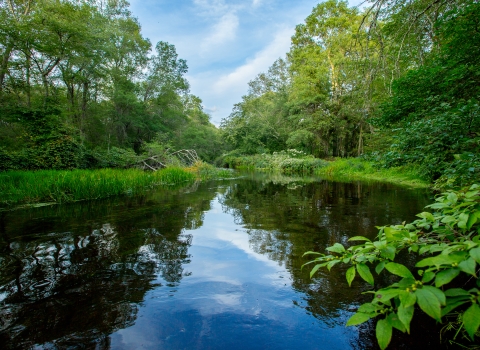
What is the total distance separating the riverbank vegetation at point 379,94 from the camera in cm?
379

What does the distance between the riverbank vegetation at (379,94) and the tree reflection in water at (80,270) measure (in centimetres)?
363

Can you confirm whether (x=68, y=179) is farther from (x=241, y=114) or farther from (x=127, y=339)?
(x=241, y=114)

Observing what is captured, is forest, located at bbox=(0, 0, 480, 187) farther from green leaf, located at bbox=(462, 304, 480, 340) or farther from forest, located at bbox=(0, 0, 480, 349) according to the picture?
green leaf, located at bbox=(462, 304, 480, 340)

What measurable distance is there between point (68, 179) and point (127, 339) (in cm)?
703

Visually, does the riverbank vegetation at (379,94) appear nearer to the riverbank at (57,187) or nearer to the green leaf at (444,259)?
the green leaf at (444,259)

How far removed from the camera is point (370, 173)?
15.7m

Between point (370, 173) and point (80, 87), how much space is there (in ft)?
72.8

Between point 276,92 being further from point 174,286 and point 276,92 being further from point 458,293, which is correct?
point 458,293

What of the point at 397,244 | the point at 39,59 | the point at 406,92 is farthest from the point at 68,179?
the point at 39,59

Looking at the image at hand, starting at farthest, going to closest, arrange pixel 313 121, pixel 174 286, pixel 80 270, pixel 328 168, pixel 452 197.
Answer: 1. pixel 313 121
2. pixel 328 168
3. pixel 80 270
4. pixel 174 286
5. pixel 452 197

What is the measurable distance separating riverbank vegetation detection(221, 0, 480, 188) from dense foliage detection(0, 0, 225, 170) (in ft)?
34.5

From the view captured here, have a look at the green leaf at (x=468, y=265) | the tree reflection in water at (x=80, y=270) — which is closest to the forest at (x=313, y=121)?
the green leaf at (x=468, y=265)

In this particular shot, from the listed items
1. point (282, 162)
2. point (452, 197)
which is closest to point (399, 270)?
point (452, 197)

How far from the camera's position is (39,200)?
6.58 metres
